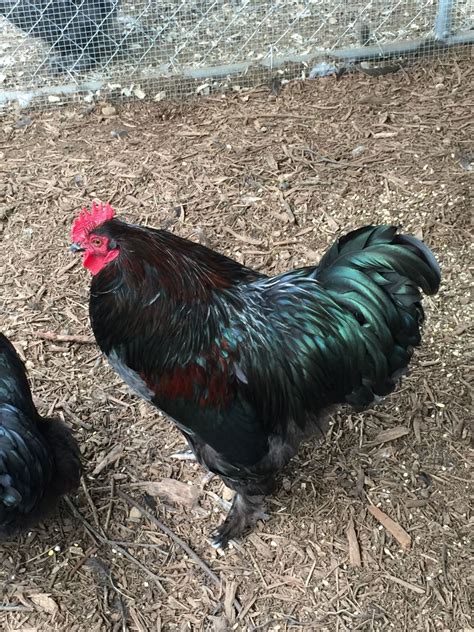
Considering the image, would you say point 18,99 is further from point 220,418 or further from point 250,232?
point 220,418

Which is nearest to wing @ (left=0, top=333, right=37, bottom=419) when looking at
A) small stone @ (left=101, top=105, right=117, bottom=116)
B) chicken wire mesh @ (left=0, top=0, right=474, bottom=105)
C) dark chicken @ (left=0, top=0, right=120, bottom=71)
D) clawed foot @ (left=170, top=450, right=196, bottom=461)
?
clawed foot @ (left=170, top=450, right=196, bottom=461)

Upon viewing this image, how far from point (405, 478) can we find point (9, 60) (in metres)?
5.69

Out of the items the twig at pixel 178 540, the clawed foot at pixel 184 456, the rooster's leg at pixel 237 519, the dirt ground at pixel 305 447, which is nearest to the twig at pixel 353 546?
the dirt ground at pixel 305 447

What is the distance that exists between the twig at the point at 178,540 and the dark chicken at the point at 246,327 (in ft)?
2.25

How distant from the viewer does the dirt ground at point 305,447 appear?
3.04 meters

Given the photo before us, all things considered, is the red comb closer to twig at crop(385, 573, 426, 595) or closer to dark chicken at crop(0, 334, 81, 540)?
dark chicken at crop(0, 334, 81, 540)

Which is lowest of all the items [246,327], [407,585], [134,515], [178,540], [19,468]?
[407,585]

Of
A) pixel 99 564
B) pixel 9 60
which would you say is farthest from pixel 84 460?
pixel 9 60

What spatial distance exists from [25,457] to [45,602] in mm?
824

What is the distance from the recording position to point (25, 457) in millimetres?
2754

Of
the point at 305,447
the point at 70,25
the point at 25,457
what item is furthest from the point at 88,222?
the point at 70,25

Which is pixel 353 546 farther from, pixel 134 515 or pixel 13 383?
pixel 13 383

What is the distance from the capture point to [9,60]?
6410 mm

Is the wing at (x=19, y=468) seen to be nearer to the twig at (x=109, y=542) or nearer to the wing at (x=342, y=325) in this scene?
the twig at (x=109, y=542)
